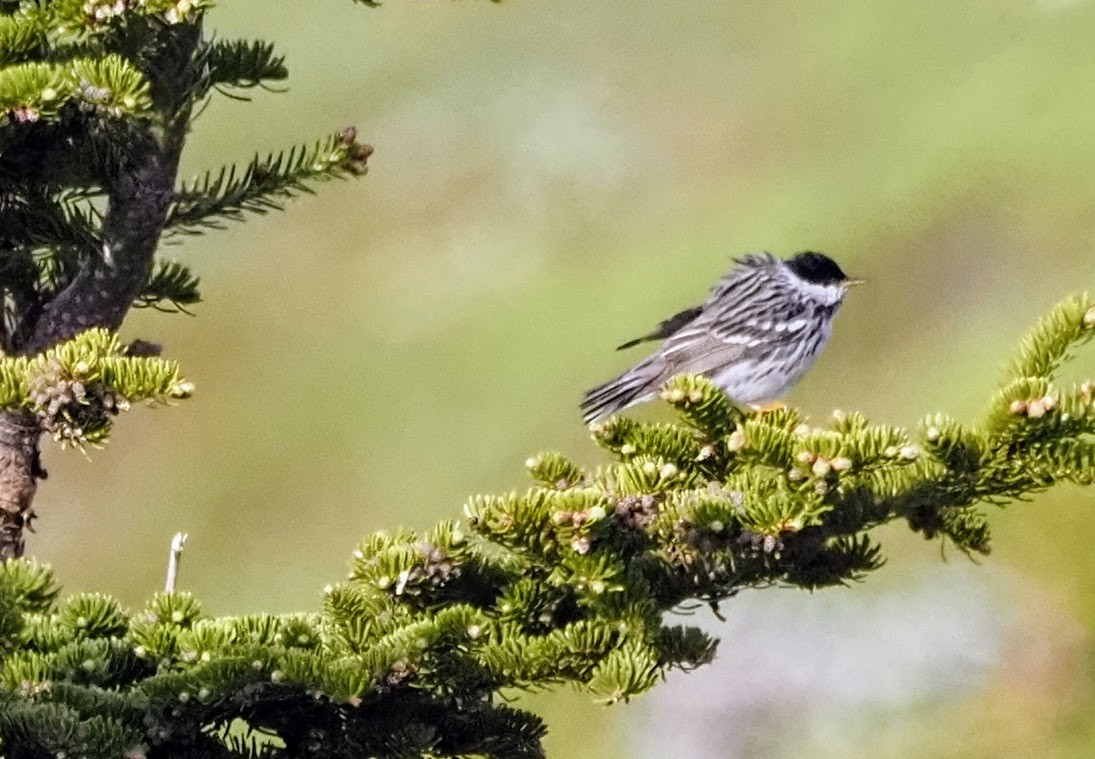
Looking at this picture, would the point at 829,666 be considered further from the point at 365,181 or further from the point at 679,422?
the point at 365,181

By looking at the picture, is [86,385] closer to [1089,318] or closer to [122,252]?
[122,252]

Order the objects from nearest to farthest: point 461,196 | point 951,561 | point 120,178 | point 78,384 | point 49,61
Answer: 1. point 78,384
2. point 49,61
3. point 120,178
4. point 951,561
5. point 461,196

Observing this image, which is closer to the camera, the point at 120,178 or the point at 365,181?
the point at 120,178

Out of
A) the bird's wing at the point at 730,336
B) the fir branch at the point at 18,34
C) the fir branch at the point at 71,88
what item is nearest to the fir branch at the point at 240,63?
the fir branch at the point at 18,34

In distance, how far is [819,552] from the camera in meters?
4.68

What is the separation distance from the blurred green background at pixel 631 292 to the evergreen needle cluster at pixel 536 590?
299 inches

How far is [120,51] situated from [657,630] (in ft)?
7.32

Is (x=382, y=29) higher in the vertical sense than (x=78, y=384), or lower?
higher

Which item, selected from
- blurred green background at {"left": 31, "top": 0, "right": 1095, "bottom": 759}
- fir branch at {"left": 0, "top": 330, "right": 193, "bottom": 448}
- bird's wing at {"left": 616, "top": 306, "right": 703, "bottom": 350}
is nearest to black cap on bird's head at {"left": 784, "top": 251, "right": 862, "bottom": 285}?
bird's wing at {"left": 616, "top": 306, "right": 703, "bottom": 350}

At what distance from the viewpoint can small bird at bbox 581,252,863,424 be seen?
8.19m

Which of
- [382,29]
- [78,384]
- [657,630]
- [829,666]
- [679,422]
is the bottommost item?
[657,630]

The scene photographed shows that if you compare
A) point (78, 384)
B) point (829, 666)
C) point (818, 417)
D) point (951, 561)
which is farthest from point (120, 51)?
point (818, 417)

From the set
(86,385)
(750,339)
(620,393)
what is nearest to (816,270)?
(750,339)

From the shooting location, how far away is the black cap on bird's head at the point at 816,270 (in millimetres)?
9148
